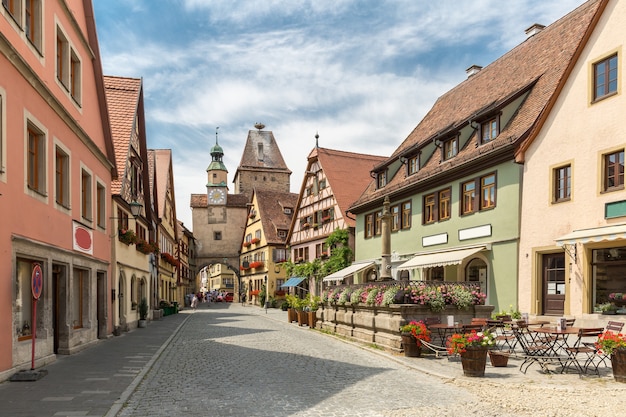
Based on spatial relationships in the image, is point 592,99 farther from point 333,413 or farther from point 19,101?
point 19,101

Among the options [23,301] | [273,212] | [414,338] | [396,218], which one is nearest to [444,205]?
[396,218]

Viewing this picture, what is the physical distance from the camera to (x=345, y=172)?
40.6 m

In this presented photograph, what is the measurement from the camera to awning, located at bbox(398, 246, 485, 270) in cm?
2159

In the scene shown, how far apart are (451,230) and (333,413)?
17335 mm

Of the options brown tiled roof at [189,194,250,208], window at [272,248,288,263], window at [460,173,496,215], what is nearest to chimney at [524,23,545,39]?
window at [460,173,496,215]

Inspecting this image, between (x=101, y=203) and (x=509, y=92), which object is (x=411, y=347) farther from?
(x=509, y=92)

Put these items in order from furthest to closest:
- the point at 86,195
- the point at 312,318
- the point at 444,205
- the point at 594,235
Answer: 1. the point at 444,205
2. the point at 312,318
3. the point at 86,195
4. the point at 594,235

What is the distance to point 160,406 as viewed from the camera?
27.0 feet

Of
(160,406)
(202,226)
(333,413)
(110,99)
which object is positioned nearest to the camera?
(333,413)

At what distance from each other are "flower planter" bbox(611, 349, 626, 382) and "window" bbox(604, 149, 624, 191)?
7.62m

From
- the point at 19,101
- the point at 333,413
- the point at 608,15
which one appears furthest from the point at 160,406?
the point at 608,15

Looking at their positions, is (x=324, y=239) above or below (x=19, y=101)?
below

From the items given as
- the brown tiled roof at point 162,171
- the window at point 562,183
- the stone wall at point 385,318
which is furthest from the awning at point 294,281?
the window at point 562,183

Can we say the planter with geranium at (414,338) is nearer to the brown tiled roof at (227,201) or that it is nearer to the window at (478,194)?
the window at (478,194)
